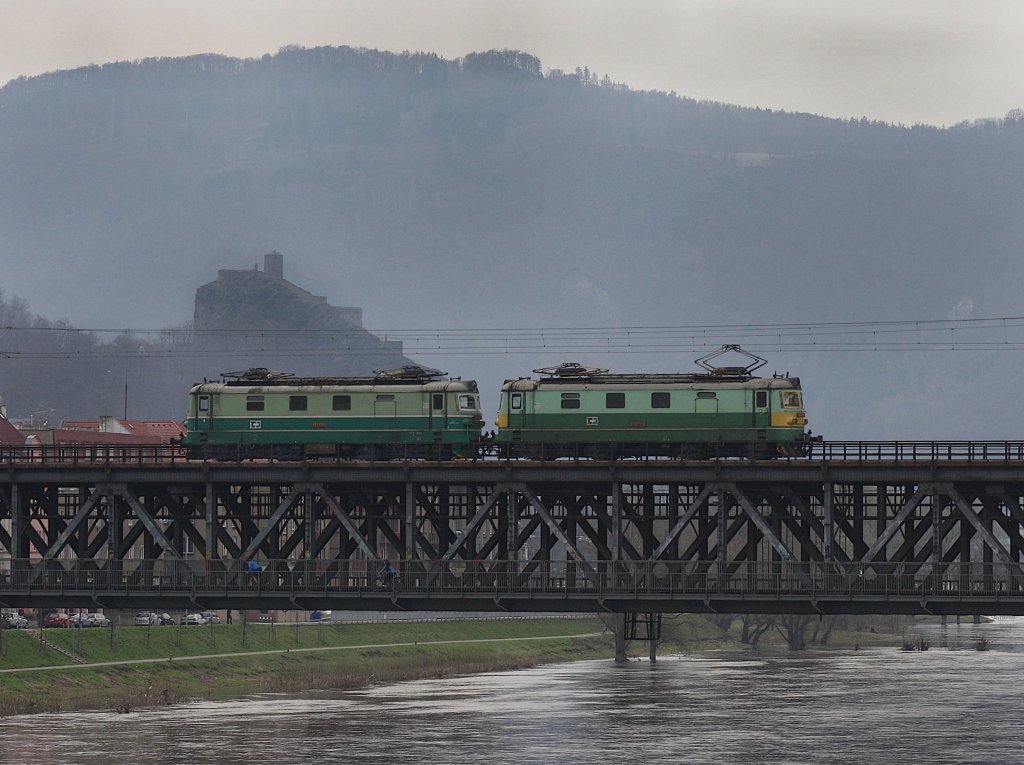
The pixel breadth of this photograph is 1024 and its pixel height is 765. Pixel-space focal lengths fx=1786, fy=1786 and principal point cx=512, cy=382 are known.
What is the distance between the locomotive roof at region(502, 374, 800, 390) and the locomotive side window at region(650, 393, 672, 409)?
2.22 feet

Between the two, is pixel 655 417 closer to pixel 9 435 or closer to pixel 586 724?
pixel 586 724

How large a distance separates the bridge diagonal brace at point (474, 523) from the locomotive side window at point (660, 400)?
12053 millimetres

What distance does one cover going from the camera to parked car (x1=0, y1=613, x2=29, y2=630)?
14034cm

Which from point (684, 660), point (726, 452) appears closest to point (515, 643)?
point (684, 660)

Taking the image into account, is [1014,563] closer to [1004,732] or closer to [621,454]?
[621,454]

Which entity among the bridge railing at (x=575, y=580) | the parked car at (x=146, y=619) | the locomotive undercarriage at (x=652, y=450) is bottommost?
the parked car at (x=146, y=619)

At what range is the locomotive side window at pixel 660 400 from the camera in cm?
8862

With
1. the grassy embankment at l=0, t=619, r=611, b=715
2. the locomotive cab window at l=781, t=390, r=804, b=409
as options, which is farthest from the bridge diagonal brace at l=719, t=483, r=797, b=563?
the grassy embankment at l=0, t=619, r=611, b=715

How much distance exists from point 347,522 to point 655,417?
17554 mm

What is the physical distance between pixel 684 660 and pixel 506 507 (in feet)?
297

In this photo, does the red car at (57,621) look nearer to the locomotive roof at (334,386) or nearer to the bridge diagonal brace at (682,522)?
the locomotive roof at (334,386)

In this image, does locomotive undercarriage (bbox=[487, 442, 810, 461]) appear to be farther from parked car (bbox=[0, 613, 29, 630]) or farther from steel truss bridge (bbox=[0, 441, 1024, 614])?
parked car (bbox=[0, 613, 29, 630])

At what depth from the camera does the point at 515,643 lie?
180 meters

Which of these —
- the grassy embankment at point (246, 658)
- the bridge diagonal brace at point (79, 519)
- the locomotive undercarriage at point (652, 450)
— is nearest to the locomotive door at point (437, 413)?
the locomotive undercarriage at point (652, 450)
